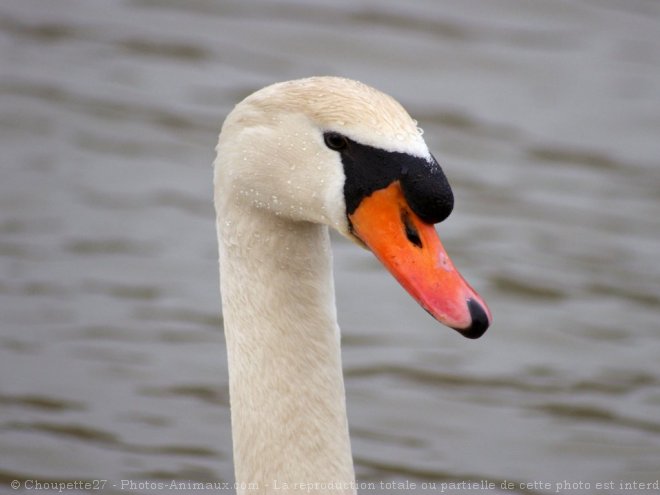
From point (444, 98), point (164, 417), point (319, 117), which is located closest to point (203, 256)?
point (164, 417)

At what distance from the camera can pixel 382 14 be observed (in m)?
10.4

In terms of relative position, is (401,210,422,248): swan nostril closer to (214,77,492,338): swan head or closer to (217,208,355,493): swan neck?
(214,77,492,338): swan head

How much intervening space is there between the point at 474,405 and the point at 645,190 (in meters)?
2.39

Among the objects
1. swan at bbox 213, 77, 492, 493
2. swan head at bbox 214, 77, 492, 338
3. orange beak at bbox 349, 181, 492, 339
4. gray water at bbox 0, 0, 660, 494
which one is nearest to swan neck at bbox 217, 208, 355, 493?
swan at bbox 213, 77, 492, 493

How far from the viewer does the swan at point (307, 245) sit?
331 centimetres

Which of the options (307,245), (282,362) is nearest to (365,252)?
(282,362)

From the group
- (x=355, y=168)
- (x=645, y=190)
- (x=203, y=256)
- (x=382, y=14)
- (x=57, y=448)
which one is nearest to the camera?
(x=355, y=168)

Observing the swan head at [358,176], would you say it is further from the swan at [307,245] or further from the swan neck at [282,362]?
the swan neck at [282,362]

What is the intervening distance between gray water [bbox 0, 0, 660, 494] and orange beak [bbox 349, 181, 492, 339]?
2.46 meters

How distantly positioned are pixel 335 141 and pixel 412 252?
330 millimetres

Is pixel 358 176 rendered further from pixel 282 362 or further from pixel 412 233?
pixel 282 362

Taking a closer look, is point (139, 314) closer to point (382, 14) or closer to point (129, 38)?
point (129, 38)

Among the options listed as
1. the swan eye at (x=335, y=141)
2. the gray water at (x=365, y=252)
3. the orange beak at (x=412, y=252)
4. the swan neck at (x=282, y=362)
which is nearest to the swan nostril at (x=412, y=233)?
the orange beak at (x=412, y=252)

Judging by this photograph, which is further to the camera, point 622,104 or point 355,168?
point 622,104
